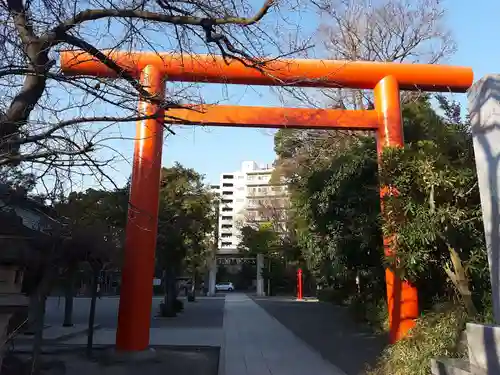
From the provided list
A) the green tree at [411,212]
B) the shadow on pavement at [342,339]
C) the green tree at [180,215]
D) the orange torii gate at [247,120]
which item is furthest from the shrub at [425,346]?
the green tree at [180,215]

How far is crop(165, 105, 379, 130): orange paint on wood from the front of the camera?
8.43 m

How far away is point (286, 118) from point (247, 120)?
0.73 m

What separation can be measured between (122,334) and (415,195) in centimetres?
525

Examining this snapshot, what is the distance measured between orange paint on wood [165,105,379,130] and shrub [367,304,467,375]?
386 centimetres

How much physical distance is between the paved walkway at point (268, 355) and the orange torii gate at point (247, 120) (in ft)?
4.87

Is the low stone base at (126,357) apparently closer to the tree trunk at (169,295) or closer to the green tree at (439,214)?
the green tree at (439,214)

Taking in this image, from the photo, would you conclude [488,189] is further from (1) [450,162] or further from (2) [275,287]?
(2) [275,287]

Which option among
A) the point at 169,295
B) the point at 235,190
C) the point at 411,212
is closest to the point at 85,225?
the point at 411,212

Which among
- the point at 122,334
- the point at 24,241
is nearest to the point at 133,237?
the point at 122,334

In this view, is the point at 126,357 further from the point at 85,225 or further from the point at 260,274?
the point at 260,274

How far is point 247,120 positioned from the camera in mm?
8484

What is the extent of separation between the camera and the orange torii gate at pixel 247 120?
7477mm

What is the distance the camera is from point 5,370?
16.7 feet

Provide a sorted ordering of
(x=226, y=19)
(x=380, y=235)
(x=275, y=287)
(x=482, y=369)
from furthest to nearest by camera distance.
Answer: (x=275, y=287)
(x=380, y=235)
(x=482, y=369)
(x=226, y=19)
